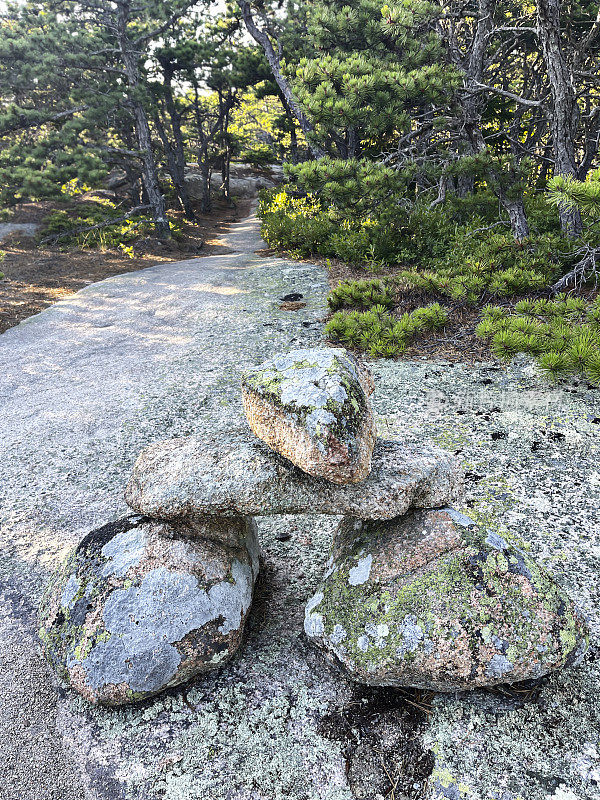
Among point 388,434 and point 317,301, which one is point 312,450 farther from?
point 317,301

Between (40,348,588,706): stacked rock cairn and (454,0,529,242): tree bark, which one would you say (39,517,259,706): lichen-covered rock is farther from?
(454,0,529,242): tree bark

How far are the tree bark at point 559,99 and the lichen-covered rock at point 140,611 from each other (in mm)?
7276

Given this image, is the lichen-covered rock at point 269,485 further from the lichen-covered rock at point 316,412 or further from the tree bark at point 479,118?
the tree bark at point 479,118

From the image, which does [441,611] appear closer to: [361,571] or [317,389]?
[361,571]

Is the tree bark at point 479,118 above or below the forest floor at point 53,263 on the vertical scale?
above

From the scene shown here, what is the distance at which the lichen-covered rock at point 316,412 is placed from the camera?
230 cm

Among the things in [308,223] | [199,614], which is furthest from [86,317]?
[199,614]

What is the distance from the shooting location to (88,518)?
4.21 meters

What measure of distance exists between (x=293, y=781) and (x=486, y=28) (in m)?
11.4

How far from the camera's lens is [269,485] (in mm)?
2551

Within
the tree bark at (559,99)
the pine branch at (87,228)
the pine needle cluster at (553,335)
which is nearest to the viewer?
the pine needle cluster at (553,335)

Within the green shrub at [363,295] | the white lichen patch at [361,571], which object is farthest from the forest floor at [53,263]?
the white lichen patch at [361,571]

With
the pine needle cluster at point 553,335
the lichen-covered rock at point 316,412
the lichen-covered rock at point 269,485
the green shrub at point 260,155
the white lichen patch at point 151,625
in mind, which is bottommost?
the white lichen patch at point 151,625

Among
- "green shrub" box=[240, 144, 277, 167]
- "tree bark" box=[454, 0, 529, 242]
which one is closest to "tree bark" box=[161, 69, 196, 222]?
"green shrub" box=[240, 144, 277, 167]
